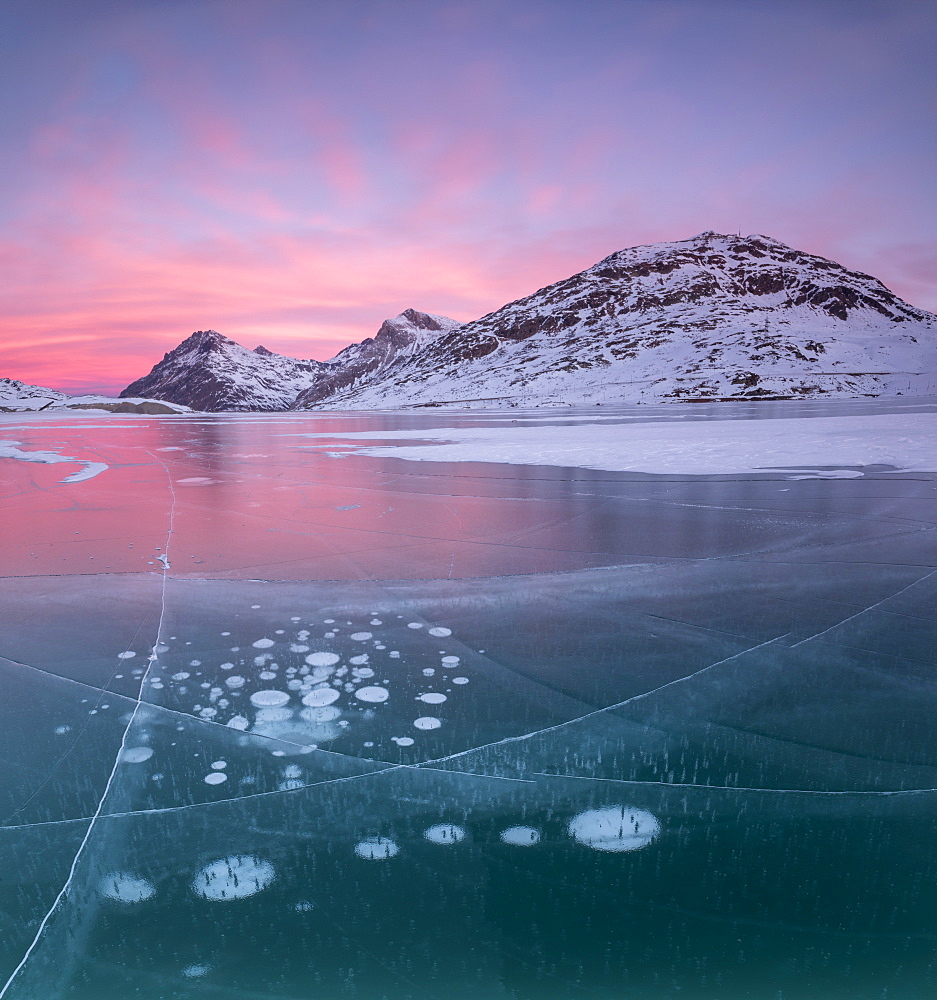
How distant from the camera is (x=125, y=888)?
2369mm

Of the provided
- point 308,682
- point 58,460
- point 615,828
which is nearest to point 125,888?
point 308,682

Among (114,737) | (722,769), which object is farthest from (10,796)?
(722,769)

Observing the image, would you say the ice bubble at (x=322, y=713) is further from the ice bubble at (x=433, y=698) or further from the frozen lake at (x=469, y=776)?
the ice bubble at (x=433, y=698)

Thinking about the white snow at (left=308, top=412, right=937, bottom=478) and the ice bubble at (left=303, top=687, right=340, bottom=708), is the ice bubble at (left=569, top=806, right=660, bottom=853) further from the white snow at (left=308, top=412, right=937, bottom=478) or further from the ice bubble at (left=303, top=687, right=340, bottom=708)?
the white snow at (left=308, top=412, right=937, bottom=478)

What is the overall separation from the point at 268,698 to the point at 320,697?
30 cm

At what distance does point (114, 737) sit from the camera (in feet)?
10.8

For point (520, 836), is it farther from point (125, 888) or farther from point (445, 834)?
point (125, 888)

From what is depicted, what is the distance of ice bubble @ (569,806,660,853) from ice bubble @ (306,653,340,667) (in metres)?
2.06

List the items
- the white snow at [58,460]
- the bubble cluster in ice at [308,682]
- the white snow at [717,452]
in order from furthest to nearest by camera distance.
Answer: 1. the white snow at [717,452]
2. the white snow at [58,460]
3. the bubble cluster in ice at [308,682]

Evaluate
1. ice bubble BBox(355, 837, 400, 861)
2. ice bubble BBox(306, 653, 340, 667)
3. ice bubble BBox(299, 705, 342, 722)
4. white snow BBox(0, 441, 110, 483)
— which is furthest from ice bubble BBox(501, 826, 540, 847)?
white snow BBox(0, 441, 110, 483)

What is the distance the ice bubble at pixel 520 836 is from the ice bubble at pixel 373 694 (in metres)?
1.26

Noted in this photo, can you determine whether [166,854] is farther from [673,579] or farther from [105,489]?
[105,489]

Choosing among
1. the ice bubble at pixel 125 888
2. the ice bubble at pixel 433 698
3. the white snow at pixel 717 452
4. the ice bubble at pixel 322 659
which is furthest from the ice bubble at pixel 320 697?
the white snow at pixel 717 452

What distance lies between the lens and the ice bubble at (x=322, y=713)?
11.4 ft
